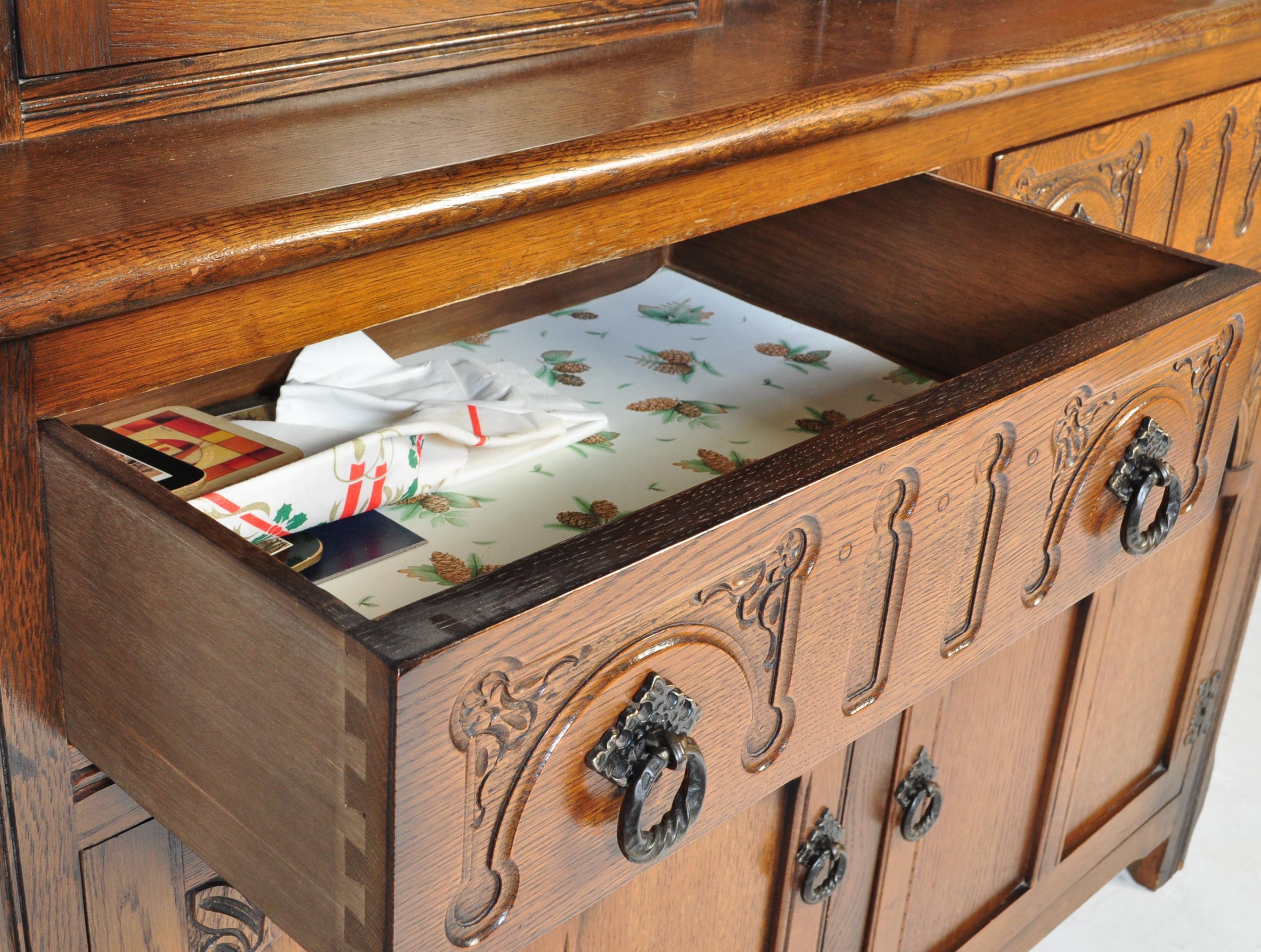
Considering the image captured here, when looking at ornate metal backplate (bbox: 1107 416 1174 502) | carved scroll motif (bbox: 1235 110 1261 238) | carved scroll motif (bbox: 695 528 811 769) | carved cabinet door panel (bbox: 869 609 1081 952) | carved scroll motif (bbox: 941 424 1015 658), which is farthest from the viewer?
carved scroll motif (bbox: 1235 110 1261 238)

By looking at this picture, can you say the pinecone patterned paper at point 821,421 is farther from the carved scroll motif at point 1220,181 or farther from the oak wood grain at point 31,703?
the carved scroll motif at point 1220,181

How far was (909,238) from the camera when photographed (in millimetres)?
959

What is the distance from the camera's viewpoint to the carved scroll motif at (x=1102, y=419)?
74 cm

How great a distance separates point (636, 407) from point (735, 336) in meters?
0.16

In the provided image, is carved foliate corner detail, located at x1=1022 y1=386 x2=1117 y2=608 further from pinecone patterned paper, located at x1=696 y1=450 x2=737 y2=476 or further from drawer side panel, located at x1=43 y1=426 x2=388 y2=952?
drawer side panel, located at x1=43 y1=426 x2=388 y2=952

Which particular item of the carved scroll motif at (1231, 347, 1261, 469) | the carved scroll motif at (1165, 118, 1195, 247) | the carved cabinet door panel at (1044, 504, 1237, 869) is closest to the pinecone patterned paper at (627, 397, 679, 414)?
the carved cabinet door panel at (1044, 504, 1237, 869)

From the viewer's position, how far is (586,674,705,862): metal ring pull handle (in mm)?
549

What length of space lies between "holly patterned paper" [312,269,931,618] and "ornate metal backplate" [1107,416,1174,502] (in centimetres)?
17

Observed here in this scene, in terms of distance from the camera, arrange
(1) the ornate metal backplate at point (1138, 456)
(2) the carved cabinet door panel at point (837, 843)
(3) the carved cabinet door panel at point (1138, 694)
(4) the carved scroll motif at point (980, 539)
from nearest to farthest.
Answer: (4) the carved scroll motif at point (980, 539)
(1) the ornate metal backplate at point (1138, 456)
(2) the carved cabinet door panel at point (837, 843)
(3) the carved cabinet door panel at point (1138, 694)

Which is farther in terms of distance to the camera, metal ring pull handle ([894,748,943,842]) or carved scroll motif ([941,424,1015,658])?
metal ring pull handle ([894,748,943,842])

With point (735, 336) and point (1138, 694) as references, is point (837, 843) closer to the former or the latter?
point (735, 336)

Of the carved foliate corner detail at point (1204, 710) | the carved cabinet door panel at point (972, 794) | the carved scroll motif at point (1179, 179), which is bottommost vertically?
the carved foliate corner detail at point (1204, 710)

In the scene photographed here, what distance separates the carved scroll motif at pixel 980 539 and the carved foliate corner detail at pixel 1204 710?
884mm

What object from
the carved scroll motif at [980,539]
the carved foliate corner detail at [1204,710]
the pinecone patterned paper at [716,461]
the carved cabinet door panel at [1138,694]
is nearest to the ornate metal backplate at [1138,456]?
the carved scroll motif at [980,539]
